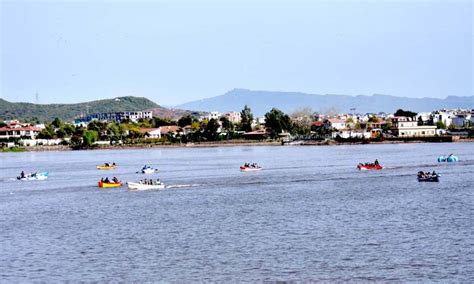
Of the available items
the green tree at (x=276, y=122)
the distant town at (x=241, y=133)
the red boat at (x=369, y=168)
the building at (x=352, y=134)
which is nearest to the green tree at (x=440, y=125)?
the distant town at (x=241, y=133)

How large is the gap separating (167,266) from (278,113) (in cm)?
14070

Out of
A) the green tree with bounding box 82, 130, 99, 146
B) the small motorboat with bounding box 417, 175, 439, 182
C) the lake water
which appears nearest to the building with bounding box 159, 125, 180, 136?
the green tree with bounding box 82, 130, 99, 146

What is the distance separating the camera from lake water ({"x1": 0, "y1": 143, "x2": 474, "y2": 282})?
87.2 feet

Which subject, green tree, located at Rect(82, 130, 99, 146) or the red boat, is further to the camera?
green tree, located at Rect(82, 130, 99, 146)

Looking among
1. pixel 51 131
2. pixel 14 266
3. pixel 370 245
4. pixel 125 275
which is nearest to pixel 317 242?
pixel 370 245

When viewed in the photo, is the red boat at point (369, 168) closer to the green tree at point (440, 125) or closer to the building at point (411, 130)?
the building at point (411, 130)

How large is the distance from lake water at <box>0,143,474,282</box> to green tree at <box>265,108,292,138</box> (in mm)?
105844

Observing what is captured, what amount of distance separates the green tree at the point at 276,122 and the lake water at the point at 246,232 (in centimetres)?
10584

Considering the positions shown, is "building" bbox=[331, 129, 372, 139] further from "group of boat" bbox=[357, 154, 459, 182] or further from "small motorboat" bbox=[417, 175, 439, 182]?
"small motorboat" bbox=[417, 175, 439, 182]

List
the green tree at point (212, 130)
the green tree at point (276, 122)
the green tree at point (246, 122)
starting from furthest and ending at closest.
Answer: the green tree at point (246, 122) → the green tree at point (276, 122) → the green tree at point (212, 130)

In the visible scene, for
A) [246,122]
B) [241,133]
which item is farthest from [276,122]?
[246,122]

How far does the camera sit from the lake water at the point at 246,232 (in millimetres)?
26594

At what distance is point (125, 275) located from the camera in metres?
26.4

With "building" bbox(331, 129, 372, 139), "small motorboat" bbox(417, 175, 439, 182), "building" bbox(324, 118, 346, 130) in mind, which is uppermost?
"building" bbox(324, 118, 346, 130)
